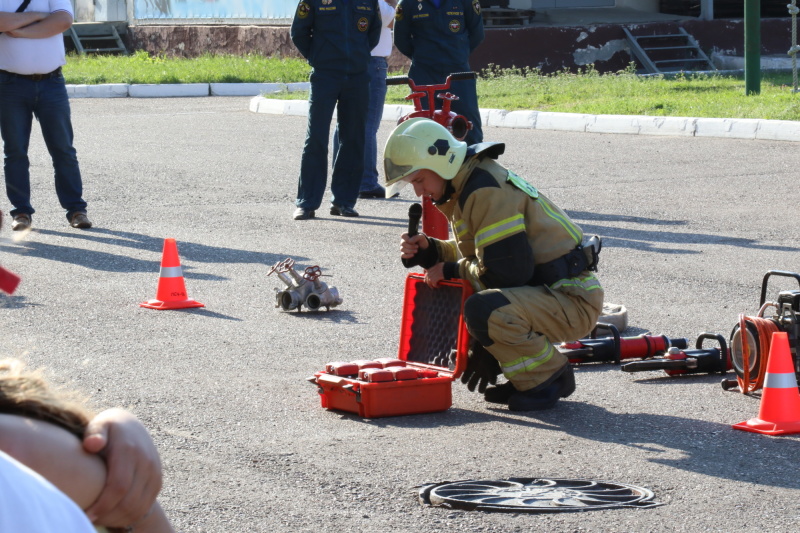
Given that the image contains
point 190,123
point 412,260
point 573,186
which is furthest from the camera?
point 190,123

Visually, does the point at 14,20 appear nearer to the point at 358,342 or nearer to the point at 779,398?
the point at 358,342

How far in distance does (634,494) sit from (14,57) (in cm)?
645

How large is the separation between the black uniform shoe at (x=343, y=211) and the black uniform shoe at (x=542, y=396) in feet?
17.3

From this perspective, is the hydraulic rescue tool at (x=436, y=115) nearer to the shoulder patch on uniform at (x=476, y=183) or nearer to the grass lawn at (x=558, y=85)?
the shoulder patch on uniform at (x=476, y=183)

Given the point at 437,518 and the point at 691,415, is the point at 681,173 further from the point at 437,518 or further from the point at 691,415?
the point at 437,518

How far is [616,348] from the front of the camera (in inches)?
222

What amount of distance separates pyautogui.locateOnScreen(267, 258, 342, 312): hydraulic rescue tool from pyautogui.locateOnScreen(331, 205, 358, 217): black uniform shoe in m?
3.29

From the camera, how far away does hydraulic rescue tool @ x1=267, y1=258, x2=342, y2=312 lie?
6.71 metres

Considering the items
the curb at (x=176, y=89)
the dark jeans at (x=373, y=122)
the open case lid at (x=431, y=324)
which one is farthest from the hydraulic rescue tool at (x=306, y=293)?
the curb at (x=176, y=89)

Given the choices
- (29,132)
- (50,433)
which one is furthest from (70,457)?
(29,132)

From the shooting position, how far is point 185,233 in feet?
30.7

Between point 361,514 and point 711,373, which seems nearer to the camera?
point 361,514

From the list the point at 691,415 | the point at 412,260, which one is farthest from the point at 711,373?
the point at 412,260

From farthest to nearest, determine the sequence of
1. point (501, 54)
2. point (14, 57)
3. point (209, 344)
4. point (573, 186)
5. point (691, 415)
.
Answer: point (501, 54) < point (573, 186) < point (14, 57) < point (209, 344) < point (691, 415)
